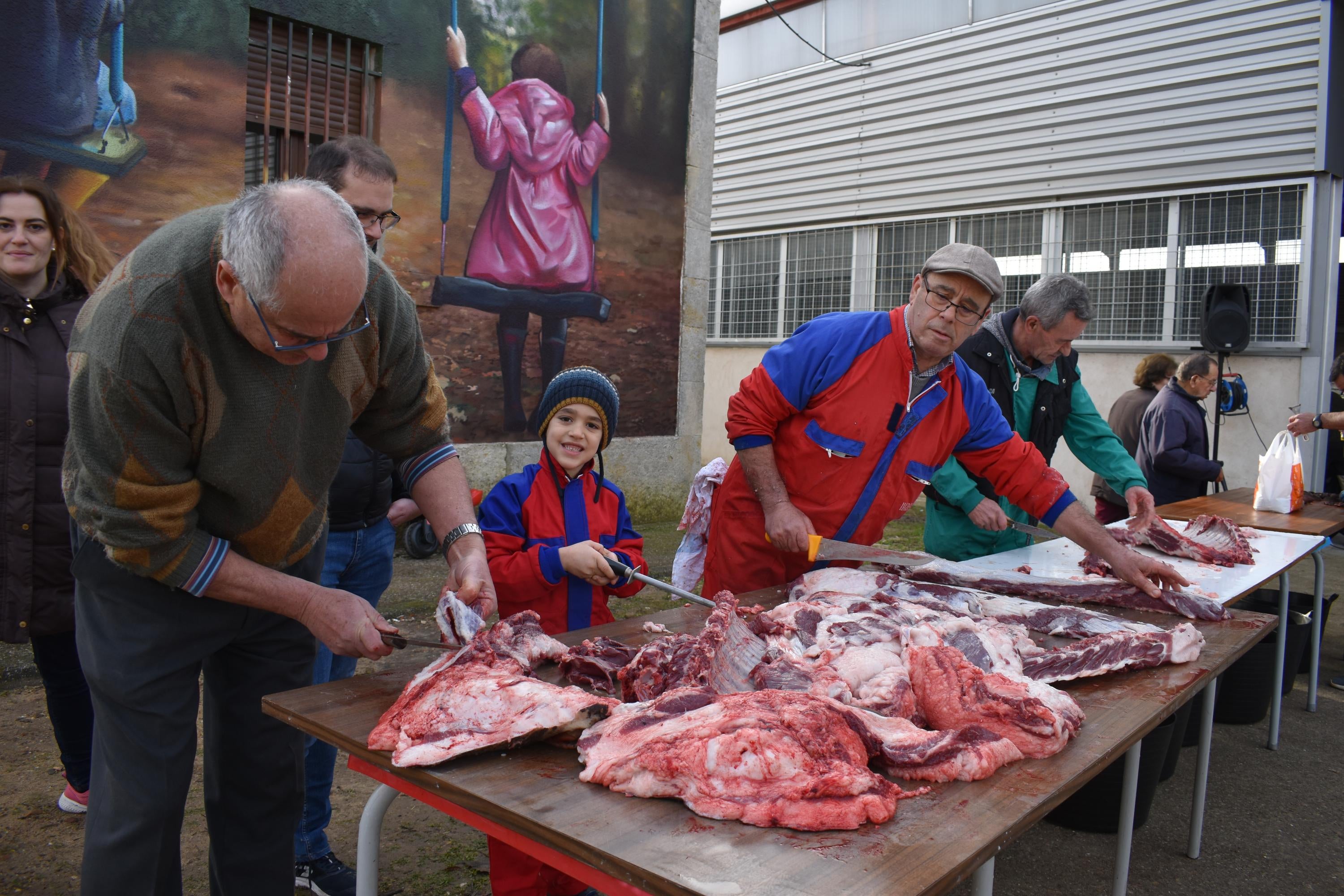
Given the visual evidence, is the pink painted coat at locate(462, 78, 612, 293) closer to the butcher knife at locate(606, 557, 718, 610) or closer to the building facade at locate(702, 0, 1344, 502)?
the building facade at locate(702, 0, 1344, 502)

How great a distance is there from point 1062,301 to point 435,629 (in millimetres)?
4034

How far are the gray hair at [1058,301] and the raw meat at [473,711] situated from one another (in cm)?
326

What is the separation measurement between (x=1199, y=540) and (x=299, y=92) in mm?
6860

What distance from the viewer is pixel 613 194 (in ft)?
31.2

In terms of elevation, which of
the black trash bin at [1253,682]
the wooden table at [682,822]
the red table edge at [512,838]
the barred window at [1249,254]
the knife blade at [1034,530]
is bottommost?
the black trash bin at [1253,682]

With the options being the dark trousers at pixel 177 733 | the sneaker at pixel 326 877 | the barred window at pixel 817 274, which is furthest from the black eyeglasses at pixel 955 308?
the barred window at pixel 817 274

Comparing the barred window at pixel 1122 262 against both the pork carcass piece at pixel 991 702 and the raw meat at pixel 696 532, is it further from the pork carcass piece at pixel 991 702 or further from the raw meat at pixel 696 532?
the pork carcass piece at pixel 991 702

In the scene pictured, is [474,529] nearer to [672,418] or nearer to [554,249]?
[554,249]

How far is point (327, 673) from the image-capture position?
3.22m

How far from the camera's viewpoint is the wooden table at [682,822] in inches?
A: 57.2

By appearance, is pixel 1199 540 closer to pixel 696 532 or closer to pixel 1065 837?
pixel 1065 837

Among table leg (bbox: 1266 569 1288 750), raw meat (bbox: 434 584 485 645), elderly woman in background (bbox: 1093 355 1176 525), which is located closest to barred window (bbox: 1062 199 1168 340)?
elderly woman in background (bbox: 1093 355 1176 525)

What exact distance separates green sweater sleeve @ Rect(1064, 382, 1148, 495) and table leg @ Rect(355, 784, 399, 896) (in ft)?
13.5

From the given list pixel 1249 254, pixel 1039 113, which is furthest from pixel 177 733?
pixel 1039 113
